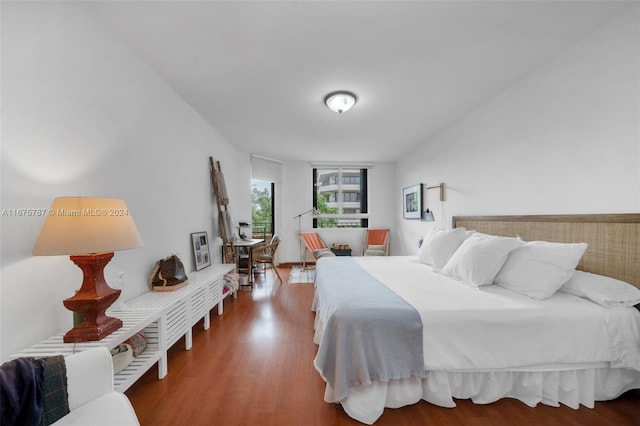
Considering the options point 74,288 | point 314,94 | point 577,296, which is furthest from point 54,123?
point 577,296

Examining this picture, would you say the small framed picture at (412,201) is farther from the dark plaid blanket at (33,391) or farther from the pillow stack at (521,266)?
the dark plaid blanket at (33,391)

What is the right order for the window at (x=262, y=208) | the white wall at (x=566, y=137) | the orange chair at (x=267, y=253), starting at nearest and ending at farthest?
the white wall at (x=566, y=137) → the orange chair at (x=267, y=253) → the window at (x=262, y=208)

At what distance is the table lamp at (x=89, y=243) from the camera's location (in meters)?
1.20

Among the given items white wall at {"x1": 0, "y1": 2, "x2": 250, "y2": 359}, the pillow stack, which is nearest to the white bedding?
the pillow stack

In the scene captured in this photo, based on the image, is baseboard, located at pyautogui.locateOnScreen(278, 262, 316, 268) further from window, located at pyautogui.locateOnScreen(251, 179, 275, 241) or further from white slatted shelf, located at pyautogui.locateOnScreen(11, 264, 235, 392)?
white slatted shelf, located at pyautogui.locateOnScreen(11, 264, 235, 392)

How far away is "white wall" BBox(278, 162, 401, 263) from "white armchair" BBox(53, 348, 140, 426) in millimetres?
4922

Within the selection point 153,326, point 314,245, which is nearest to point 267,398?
point 153,326

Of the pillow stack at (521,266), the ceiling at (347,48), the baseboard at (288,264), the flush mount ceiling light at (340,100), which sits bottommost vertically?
the baseboard at (288,264)

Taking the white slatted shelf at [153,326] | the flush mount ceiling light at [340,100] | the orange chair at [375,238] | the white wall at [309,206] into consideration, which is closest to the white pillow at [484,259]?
the flush mount ceiling light at [340,100]

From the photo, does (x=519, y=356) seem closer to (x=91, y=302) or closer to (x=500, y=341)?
(x=500, y=341)

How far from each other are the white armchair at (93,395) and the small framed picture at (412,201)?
4509 millimetres

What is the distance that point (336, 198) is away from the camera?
621cm

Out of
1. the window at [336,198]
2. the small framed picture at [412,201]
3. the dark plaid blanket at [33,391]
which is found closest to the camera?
the dark plaid blanket at [33,391]

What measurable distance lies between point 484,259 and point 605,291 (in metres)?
0.66
